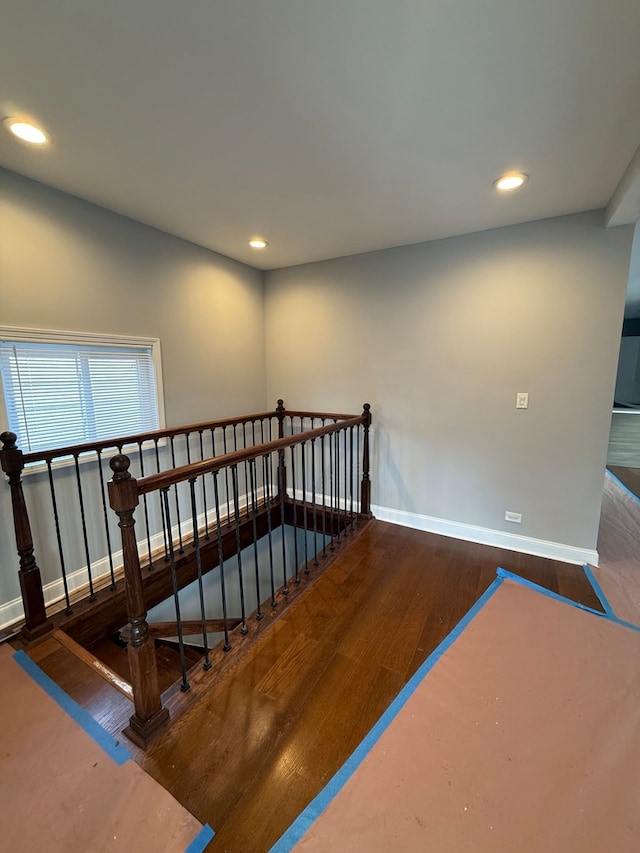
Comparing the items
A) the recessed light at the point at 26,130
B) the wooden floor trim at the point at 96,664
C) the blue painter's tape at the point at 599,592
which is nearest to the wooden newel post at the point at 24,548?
the wooden floor trim at the point at 96,664

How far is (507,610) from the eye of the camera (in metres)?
2.02

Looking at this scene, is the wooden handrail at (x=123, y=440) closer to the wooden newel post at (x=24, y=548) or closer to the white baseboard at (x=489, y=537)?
the wooden newel post at (x=24, y=548)

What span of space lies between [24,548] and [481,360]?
10.3ft

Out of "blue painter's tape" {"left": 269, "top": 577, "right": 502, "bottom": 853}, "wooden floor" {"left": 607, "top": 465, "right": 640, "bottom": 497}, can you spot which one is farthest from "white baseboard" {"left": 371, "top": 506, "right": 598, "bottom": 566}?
"wooden floor" {"left": 607, "top": 465, "right": 640, "bottom": 497}

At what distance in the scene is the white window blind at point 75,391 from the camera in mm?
1946

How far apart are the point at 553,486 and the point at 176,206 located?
325 cm

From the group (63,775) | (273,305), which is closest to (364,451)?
(273,305)

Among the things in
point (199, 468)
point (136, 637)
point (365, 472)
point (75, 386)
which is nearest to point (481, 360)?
point (365, 472)

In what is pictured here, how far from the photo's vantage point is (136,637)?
129 cm

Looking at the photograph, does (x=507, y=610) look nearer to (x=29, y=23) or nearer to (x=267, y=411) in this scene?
(x=267, y=411)

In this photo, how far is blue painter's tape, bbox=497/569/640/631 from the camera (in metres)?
1.92

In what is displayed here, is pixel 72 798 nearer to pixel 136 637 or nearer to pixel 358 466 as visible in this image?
pixel 136 637

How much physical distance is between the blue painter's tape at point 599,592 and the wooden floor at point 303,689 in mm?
43

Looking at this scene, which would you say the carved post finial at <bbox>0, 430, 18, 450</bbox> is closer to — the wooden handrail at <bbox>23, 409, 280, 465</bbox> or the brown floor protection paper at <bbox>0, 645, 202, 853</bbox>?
the wooden handrail at <bbox>23, 409, 280, 465</bbox>
